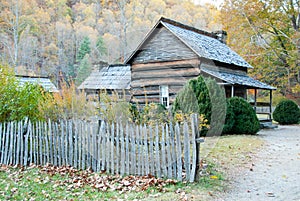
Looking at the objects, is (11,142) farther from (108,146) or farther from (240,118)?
(240,118)

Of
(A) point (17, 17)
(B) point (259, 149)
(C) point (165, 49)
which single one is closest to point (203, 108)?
(B) point (259, 149)

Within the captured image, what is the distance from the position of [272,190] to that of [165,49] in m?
13.4

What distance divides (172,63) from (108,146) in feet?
38.0

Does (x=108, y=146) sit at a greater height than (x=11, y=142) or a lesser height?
greater

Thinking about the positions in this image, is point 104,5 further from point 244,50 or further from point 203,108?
point 203,108

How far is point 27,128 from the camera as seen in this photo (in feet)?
31.7

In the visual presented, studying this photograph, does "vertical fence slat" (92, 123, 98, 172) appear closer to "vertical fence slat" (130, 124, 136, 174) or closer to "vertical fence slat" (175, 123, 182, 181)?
"vertical fence slat" (130, 124, 136, 174)

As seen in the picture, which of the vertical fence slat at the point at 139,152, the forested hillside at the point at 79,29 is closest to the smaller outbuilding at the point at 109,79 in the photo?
the forested hillside at the point at 79,29

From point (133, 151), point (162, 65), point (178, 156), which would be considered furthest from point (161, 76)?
point (178, 156)

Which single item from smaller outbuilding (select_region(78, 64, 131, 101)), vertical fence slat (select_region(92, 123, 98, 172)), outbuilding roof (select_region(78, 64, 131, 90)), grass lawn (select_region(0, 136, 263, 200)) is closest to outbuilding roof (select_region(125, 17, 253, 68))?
smaller outbuilding (select_region(78, 64, 131, 101))

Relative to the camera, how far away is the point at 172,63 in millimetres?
18484

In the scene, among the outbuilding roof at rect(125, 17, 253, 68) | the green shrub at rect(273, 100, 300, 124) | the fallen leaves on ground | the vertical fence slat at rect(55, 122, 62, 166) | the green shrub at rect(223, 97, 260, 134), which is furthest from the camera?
the green shrub at rect(273, 100, 300, 124)

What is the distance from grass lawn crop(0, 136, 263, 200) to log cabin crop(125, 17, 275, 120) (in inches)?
363

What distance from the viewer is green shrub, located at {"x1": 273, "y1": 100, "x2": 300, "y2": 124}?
24312 mm
